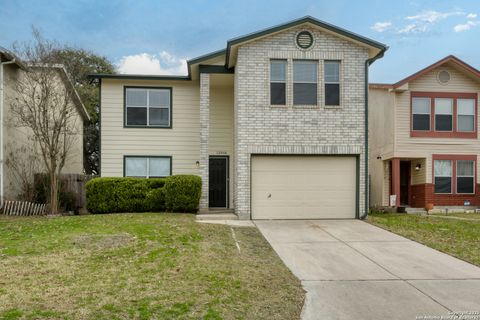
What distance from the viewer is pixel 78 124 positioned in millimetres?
22281

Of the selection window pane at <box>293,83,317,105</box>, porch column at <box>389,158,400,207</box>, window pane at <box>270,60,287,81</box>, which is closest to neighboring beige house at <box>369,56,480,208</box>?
porch column at <box>389,158,400,207</box>

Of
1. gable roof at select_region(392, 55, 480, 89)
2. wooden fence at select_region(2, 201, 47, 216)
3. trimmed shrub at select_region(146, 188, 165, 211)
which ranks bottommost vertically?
wooden fence at select_region(2, 201, 47, 216)

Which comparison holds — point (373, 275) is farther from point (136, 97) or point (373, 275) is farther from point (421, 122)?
point (421, 122)

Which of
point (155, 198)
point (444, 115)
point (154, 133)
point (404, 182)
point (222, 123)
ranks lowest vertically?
point (155, 198)

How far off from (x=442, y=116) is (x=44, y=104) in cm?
1621

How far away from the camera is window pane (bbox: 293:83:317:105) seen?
13953mm

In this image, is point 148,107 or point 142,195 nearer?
point 142,195

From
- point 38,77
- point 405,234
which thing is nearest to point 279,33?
point 405,234

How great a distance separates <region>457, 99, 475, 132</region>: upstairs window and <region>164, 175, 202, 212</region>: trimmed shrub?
39.9ft

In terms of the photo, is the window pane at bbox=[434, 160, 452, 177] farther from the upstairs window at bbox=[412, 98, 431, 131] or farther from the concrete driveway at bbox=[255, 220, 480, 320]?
the concrete driveway at bbox=[255, 220, 480, 320]

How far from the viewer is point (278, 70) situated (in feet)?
45.8

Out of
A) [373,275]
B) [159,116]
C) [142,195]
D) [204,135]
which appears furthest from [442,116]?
[373,275]

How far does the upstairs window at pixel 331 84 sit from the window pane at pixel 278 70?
4.46ft

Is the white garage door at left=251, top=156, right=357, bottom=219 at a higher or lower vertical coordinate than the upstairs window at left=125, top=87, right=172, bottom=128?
lower
